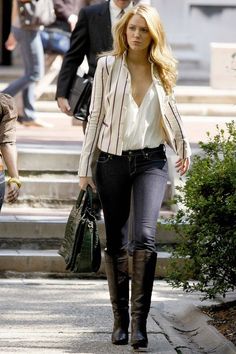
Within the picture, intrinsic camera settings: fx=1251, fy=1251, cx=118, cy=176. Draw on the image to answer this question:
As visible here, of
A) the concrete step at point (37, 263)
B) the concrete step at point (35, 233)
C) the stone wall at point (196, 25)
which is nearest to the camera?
the concrete step at point (37, 263)

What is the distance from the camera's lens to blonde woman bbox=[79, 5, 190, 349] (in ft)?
21.5

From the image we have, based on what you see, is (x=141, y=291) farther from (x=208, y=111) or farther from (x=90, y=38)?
(x=208, y=111)

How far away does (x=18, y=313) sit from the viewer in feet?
24.7

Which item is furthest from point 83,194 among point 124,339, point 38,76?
point 38,76

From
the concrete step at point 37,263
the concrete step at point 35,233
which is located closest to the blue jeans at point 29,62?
the concrete step at point 35,233

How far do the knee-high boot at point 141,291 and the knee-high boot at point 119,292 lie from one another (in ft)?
0.45

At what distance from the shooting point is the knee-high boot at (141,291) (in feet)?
21.5

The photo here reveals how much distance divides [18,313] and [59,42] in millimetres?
6102

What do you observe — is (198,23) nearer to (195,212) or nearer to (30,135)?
(30,135)

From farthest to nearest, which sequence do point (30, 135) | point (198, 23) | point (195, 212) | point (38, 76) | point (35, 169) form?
point (198, 23), point (38, 76), point (30, 135), point (35, 169), point (195, 212)

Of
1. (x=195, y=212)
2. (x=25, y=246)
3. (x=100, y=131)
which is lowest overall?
(x=25, y=246)

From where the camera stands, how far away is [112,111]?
261 inches

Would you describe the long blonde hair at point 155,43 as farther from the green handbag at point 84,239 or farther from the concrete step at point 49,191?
the concrete step at point 49,191

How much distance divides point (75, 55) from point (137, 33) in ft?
7.05
